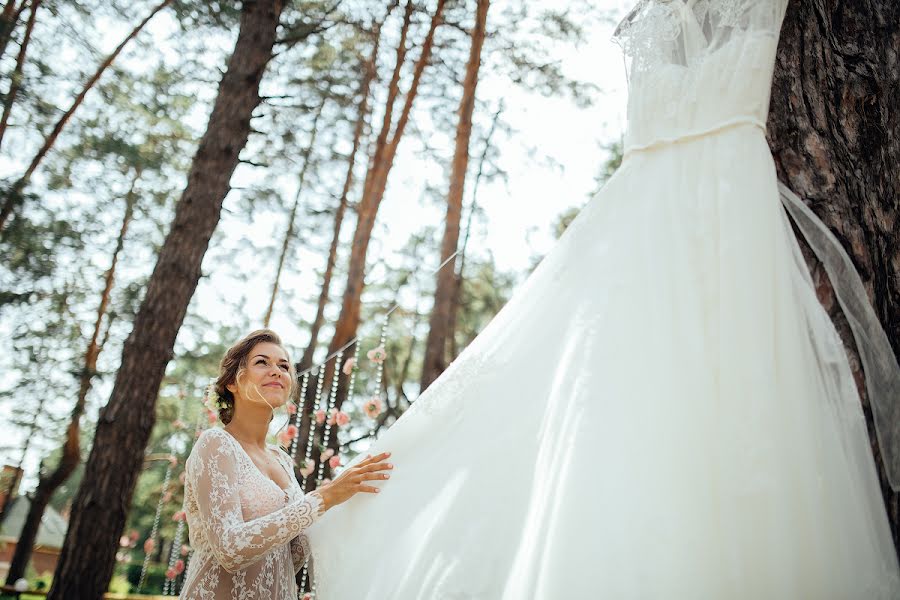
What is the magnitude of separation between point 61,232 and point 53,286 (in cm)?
100

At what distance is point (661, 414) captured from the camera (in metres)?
1.29

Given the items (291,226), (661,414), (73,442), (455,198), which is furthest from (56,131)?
(661,414)

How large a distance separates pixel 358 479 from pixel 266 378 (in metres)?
0.50

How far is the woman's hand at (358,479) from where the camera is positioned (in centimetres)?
161

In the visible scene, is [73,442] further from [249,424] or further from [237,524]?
[237,524]

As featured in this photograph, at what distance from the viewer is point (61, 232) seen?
9.37m

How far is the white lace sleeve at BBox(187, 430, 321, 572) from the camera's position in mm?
1615

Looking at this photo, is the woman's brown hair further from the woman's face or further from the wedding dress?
the wedding dress

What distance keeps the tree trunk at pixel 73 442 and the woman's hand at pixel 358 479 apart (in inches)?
379

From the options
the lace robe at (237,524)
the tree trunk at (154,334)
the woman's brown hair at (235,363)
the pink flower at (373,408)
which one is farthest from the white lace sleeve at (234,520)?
the pink flower at (373,408)

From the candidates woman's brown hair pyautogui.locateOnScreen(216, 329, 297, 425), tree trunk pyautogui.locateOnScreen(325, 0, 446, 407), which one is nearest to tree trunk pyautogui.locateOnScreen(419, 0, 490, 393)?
tree trunk pyautogui.locateOnScreen(325, 0, 446, 407)

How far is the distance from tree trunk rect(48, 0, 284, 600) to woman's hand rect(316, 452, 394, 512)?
2.72 m

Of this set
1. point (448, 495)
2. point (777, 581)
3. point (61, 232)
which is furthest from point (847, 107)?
point (61, 232)

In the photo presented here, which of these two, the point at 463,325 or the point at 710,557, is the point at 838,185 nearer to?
the point at 710,557
